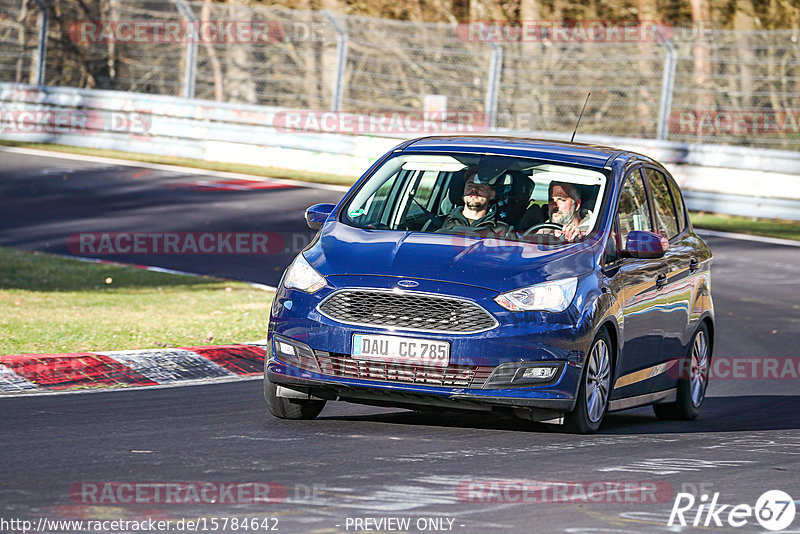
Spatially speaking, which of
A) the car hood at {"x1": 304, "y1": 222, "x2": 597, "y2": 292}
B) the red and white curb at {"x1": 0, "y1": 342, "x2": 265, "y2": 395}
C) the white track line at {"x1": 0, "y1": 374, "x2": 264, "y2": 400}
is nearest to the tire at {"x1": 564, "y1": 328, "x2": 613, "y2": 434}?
the car hood at {"x1": 304, "y1": 222, "x2": 597, "y2": 292}

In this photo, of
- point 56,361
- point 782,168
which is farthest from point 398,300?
point 782,168

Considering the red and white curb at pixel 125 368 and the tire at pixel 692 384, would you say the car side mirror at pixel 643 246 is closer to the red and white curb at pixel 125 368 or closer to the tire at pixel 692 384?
the tire at pixel 692 384

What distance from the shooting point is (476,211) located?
28.7 feet

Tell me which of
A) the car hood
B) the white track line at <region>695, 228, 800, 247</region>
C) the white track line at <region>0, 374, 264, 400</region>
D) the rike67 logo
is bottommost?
the white track line at <region>695, 228, 800, 247</region>

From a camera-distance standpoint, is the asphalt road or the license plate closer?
the asphalt road

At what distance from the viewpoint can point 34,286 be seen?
1458 cm

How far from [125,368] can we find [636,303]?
3.51 metres

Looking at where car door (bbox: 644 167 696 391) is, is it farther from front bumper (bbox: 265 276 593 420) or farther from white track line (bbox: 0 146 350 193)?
white track line (bbox: 0 146 350 193)

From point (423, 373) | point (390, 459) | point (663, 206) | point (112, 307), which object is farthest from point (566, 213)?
point (112, 307)

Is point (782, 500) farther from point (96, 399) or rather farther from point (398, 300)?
point (96, 399)

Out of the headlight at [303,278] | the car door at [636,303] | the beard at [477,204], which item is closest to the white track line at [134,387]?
the headlight at [303,278]

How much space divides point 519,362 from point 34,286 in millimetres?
8058

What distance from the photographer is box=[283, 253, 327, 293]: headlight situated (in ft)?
26.1

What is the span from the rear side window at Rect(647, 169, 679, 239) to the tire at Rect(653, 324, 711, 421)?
77 centimetres
